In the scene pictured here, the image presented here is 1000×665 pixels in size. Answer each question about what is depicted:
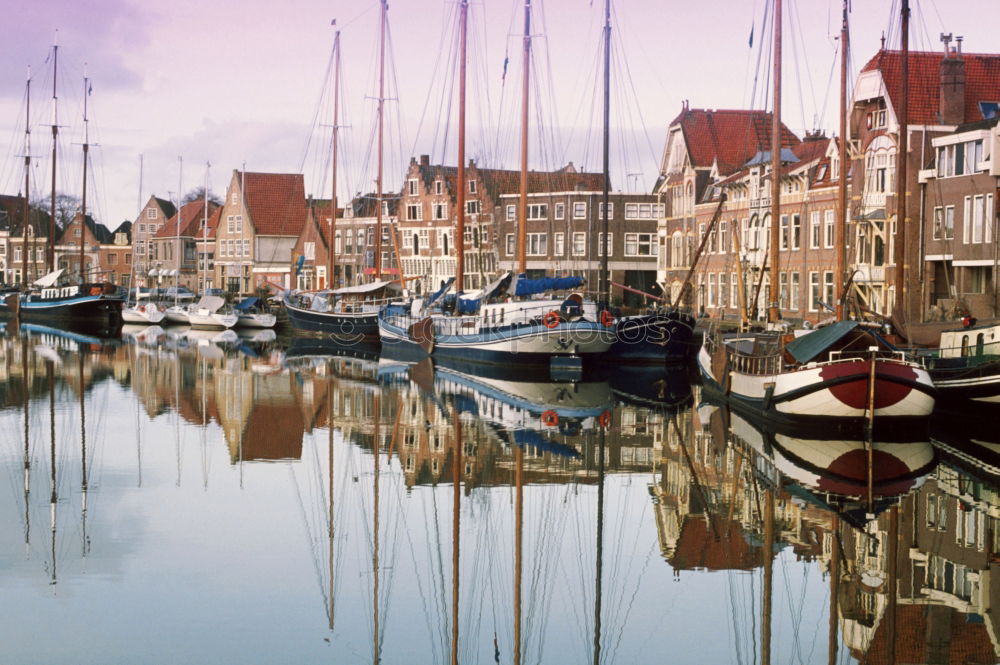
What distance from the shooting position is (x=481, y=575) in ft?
50.3

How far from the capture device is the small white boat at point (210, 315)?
77750mm

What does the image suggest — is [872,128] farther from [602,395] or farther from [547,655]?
[547,655]

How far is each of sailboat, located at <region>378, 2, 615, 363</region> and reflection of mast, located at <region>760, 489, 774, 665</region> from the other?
22.8m

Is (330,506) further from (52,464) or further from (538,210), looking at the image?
(538,210)

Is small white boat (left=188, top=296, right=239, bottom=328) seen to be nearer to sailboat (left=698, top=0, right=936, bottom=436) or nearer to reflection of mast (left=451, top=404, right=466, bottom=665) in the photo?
sailboat (left=698, top=0, right=936, bottom=436)

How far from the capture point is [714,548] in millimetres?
16438

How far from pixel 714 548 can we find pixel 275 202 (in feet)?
318

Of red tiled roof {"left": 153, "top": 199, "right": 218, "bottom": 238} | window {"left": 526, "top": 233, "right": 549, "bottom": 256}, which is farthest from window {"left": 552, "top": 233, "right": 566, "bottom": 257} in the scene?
red tiled roof {"left": 153, "top": 199, "right": 218, "bottom": 238}

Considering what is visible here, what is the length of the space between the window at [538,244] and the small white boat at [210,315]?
19.2 metres

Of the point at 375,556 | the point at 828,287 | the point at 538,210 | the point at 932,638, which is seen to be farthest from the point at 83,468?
the point at 538,210

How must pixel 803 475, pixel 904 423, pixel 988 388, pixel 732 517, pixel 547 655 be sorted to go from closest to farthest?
pixel 547 655, pixel 732 517, pixel 803 475, pixel 904 423, pixel 988 388

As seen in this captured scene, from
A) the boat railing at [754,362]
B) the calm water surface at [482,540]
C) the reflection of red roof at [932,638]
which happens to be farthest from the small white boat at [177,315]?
the reflection of red roof at [932,638]

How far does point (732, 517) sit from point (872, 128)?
116ft

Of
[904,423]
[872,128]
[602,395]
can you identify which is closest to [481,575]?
[904,423]
